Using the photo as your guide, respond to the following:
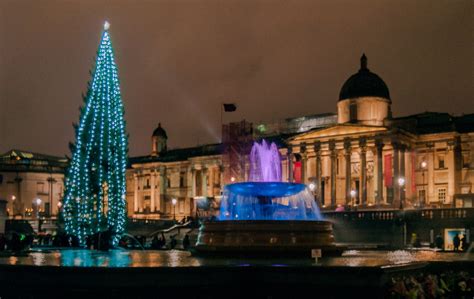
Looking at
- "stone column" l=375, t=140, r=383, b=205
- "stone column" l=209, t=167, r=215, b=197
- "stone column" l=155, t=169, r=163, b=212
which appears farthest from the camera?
"stone column" l=155, t=169, r=163, b=212

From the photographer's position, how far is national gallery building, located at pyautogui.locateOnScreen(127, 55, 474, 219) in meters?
66.4

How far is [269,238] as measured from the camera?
65.1 feet

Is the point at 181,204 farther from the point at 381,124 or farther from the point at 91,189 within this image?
the point at 91,189

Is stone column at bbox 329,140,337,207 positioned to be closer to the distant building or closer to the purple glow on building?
the purple glow on building

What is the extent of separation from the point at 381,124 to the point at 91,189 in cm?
4031

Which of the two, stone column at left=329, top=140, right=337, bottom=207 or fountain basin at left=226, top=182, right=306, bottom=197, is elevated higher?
stone column at left=329, top=140, right=337, bottom=207

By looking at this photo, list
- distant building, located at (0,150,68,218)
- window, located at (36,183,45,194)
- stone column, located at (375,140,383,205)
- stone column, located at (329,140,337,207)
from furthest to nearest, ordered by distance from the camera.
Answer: window, located at (36,183,45,194) < distant building, located at (0,150,68,218) < stone column, located at (329,140,337,207) < stone column, located at (375,140,383,205)

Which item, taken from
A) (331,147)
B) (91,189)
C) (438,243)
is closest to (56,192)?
(331,147)

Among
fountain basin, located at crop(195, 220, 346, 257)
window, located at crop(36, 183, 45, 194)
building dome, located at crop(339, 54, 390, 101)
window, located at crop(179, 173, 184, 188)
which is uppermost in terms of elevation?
building dome, located at crop(339, 54, 390, 101)

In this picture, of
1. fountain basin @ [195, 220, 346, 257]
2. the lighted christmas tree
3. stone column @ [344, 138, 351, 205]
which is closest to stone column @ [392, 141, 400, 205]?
stone column @ [344, 138, 351, 205]

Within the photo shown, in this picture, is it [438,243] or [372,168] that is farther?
[372,168]

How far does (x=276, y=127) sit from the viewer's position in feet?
308

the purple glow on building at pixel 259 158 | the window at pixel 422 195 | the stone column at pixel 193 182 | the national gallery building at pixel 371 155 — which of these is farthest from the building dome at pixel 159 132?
the window at pixel 422 195

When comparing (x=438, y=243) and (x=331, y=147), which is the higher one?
(x=331, y=147)
